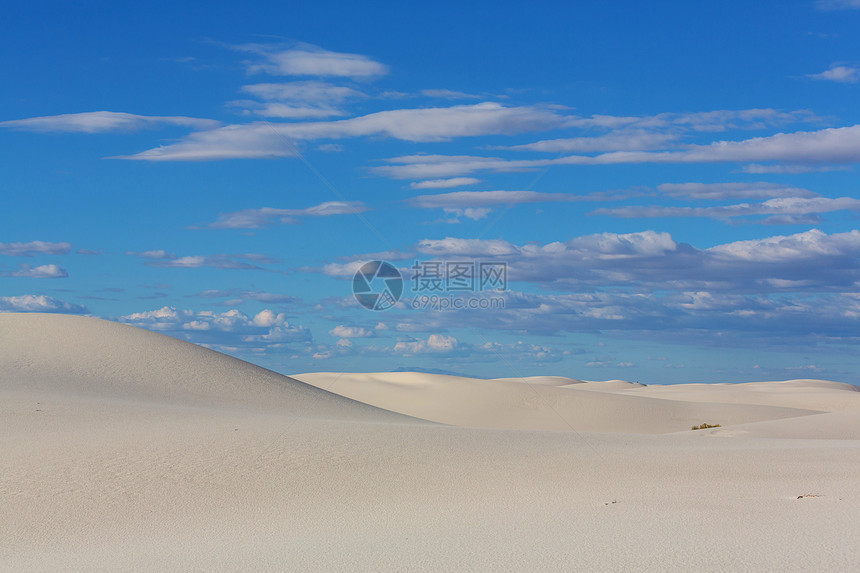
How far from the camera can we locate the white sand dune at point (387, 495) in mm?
7902

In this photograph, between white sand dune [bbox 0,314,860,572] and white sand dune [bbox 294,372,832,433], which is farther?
white sand dune [bbox 294,372,832,433]

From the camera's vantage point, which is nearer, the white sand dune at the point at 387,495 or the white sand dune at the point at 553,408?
the white sand dune at the point at 387,495

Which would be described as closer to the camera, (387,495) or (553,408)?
(387,495)

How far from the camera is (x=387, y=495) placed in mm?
11281

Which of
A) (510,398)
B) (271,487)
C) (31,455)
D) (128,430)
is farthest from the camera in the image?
(510,398)

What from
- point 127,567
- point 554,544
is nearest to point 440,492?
point 554,544

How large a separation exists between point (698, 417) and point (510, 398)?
1014 cm

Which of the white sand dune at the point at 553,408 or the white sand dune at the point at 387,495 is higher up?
the white sand dune at the point at 553,408

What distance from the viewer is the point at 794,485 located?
35.4 ft

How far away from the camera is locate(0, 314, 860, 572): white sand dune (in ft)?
25.9

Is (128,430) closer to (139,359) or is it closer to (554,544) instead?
(554,544)

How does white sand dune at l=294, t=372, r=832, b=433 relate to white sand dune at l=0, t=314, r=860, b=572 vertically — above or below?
above

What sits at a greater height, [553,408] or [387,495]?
[553,408]

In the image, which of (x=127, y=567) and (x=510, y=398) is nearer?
(x=127, y=567)
